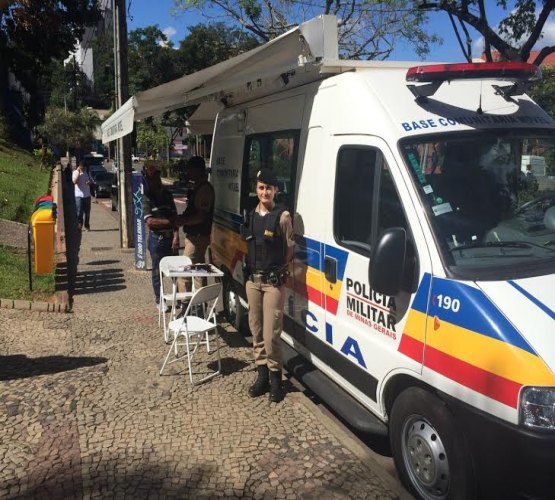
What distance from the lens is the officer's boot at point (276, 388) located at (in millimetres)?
4488

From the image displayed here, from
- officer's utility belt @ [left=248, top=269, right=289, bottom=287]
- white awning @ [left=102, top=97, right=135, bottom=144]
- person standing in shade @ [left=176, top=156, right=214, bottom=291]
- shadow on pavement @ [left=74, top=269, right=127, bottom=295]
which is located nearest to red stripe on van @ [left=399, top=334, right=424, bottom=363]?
officer's utility belt @ [left=248, top=269, right=289, bottom=287]

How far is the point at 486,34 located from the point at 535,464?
35.4ft

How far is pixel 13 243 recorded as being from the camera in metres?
10.9

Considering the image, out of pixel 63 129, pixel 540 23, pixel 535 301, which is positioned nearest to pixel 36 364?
pixel 535 301

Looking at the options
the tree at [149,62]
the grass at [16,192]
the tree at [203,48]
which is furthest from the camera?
the tree at [149,62]

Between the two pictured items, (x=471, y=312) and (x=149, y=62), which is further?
(x=149, y=62)

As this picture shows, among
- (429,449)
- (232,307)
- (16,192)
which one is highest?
(16,192)

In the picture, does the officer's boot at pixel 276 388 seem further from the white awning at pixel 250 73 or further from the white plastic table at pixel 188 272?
the white awning at pixel 250 73

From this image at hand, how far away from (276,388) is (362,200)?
1745 mm

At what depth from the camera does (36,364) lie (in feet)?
17.1

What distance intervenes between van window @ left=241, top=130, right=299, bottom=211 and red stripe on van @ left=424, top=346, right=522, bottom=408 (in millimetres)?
2066

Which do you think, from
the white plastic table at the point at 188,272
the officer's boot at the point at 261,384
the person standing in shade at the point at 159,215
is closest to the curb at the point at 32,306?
the person standing in shade at the point at 159,215

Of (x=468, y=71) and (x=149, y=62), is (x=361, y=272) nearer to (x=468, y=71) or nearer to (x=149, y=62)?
(x=468, y=71)

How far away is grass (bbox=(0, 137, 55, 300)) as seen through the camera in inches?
300
